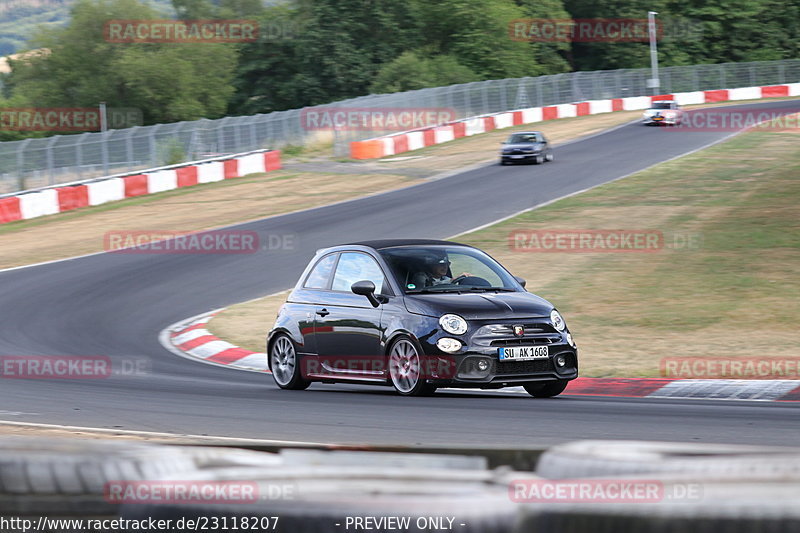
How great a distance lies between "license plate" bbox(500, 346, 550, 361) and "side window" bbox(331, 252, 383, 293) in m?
1.64

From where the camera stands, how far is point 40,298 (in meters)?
19.5

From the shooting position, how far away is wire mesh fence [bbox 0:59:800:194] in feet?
108

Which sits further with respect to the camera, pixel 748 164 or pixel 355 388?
pixel 748 164

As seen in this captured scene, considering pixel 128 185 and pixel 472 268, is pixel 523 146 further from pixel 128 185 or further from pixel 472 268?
pixel 472 268

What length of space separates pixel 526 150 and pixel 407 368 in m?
29.2

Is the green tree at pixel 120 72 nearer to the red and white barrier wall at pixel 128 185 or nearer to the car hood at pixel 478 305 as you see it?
the red and white barrier wall at pixel 128 185

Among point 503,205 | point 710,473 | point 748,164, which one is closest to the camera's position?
point 710,473

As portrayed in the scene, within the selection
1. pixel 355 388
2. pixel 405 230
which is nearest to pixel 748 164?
pixel 405 230

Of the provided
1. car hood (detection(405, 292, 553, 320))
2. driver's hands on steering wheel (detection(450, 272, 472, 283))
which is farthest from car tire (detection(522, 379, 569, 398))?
driver's hands on steering wheel (detection(450, 272, 472, 283))

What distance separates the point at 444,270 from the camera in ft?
37.2

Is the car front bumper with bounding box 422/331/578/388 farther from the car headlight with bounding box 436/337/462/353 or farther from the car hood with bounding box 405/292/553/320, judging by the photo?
the car hood with bounding box 405/292/553/320

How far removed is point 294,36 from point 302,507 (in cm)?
8385

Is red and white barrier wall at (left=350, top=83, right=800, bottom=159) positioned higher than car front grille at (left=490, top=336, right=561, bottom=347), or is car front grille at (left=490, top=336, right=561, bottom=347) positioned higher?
car front grille at (left=490, top=336, right=561, bottom=347)

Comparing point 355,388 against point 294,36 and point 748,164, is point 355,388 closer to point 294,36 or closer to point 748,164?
point 748,164
